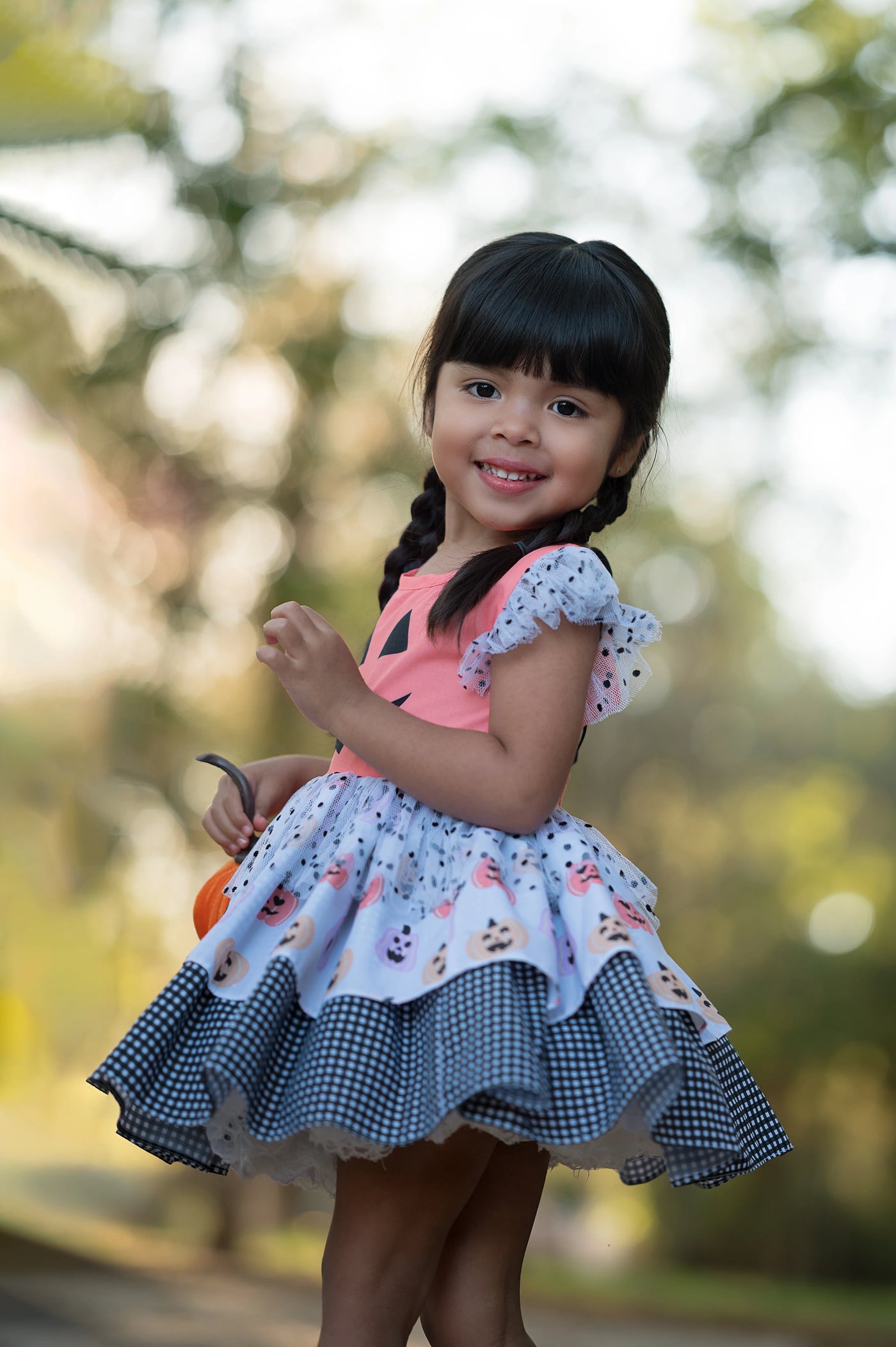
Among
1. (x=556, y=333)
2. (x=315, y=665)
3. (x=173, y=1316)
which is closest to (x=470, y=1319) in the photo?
(x=315, y=665)

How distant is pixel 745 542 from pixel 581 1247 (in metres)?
2.81

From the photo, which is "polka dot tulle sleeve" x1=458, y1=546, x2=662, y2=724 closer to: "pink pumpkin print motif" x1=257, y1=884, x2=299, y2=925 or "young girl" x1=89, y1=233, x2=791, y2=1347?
Result: "young girl" x1=89, y1=233, x2=791, y2=1347

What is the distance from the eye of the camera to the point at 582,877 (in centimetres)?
98

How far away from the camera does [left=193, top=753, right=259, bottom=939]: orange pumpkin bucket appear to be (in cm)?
112

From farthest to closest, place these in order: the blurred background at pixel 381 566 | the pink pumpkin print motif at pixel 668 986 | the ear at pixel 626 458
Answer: the blurred background at pixel 381 566, the ear at pixel 626 458, the pink pumpkin print motif at pixel 668 986

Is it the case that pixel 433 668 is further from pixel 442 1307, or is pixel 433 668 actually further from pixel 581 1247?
pixel 581 1247

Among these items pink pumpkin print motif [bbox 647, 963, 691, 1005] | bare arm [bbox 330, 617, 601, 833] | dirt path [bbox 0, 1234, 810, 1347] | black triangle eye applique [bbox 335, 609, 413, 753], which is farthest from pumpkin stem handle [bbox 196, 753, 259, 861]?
dirt path [bbox 0, 1234, 810, 1347]

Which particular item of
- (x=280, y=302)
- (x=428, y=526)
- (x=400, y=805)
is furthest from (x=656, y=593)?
(x=400, y=805)

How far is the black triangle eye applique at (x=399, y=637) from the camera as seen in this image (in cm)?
115

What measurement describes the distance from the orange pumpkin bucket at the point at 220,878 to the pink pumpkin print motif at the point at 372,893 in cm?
17

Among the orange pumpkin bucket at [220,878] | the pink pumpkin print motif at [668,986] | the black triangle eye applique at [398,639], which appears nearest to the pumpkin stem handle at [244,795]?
the orange pumpkin bucket at [220,878]

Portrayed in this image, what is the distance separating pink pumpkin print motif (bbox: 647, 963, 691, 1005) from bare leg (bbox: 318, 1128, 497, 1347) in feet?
0.62

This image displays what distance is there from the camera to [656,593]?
4.66m

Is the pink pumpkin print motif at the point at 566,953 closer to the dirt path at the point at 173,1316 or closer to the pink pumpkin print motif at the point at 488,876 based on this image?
the pink pumpkin print motif at the point at 488,876
